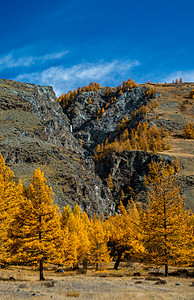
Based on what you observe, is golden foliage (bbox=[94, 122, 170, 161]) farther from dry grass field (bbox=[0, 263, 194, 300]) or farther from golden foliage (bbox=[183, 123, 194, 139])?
dry grass field (bbox=[0, 263, 194, 300])

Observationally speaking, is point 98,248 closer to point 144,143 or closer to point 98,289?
point 98,289

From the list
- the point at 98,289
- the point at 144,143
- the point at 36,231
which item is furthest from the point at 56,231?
the point at 144,143

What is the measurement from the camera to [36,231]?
19.5 metres

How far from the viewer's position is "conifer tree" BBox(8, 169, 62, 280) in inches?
738

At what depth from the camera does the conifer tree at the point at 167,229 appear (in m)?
19.6

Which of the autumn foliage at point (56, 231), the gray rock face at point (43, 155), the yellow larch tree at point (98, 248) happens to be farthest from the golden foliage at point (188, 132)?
the autumn foliage at point (56, 231)

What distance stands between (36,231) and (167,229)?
11899 mm

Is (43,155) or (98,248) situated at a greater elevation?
(43,155)

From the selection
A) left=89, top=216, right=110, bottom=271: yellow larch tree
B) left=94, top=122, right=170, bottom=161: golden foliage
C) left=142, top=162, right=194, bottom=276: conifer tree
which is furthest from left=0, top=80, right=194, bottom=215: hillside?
left=142, top=162, right=194, bottom=276: conifer tree

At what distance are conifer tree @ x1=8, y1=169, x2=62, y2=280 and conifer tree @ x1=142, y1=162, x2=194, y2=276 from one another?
8.61m

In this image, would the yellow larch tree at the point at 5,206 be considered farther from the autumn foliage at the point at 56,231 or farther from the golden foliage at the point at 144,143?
the golden foliage at the point at 144,143

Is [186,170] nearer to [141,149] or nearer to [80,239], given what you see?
[141,149]

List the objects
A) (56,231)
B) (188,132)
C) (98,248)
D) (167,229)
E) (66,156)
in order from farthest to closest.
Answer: (188,132)
(66,156)
(98,248)
(167,229)
(56,231)

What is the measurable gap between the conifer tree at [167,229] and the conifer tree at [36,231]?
339 inches
